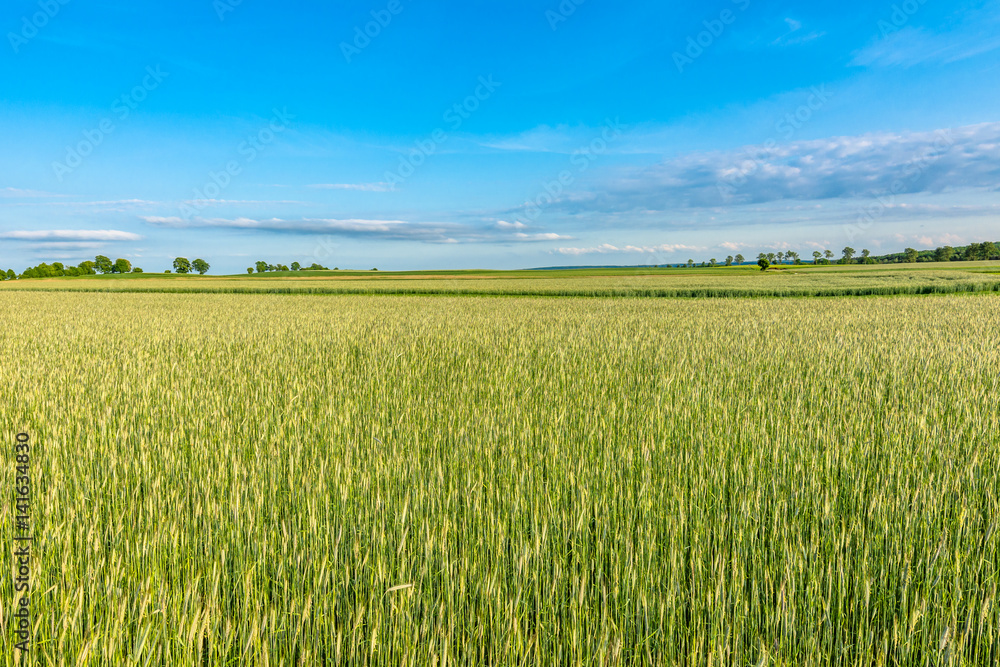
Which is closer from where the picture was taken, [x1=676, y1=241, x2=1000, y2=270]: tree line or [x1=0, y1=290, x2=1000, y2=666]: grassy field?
[x1=0, y1=290, x2=1000, y2=666]: grassy field

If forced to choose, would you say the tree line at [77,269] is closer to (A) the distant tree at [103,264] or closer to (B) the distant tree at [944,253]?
(A) the distant tree at [103,264]

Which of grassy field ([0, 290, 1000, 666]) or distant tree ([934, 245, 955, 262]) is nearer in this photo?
grassy field ([0, 290, 1000, 666])

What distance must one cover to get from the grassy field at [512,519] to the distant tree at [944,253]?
420ft

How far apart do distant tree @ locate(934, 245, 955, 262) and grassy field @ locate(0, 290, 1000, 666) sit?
128m

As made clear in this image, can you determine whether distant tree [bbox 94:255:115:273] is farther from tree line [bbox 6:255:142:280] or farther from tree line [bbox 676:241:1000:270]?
tree line [bbox 676:241:1000:270]

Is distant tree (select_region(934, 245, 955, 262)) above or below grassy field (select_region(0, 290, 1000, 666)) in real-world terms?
above

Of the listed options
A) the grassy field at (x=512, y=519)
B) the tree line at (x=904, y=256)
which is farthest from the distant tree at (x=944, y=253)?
the grassy field at (x=512, y=519)

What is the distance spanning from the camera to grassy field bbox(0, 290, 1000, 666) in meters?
1.67

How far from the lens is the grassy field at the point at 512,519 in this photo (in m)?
1.67

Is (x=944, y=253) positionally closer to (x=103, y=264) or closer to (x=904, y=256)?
(x=904, y=256)

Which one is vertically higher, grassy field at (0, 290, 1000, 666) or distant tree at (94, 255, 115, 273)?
distant tree at (94, 255, 115, 273)

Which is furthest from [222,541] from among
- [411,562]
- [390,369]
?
[390,369]

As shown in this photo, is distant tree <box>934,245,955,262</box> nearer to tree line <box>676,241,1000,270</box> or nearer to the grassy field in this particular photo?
tree line <box>676,241,1000,270</box>

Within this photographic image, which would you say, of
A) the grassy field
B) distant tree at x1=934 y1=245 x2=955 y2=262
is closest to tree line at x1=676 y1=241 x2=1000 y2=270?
distant tree at x1=934 y1=245 x2=955 y2=262
